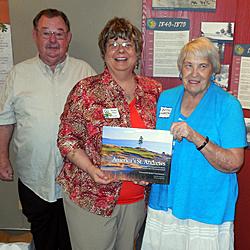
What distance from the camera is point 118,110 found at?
178cm

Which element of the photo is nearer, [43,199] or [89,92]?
[89,92]

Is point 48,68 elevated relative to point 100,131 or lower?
elevated

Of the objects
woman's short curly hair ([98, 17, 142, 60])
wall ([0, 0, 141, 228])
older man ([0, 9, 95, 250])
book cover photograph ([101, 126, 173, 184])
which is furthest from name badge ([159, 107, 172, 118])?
wall ([0, 0, 141, 228])

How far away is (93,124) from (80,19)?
1069 mm

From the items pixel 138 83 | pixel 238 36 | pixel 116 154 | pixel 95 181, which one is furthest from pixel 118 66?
pixel 238 36

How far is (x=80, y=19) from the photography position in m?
2.53

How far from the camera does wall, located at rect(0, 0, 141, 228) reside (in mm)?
2484

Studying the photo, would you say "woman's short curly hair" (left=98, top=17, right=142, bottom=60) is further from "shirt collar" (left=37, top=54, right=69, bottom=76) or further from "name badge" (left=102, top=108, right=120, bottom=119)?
"shirt collar" (left=37, top=54, right=69, bottom=76)

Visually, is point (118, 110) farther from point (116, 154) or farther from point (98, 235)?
point (98, 235)

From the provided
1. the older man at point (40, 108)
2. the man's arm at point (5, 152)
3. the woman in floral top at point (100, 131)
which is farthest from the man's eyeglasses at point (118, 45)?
the man's arm at point (5, 152)

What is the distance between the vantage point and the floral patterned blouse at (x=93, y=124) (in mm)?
1784

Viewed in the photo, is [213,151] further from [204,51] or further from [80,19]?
[80,19]

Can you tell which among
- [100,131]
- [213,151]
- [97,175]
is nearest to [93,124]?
[100,131]

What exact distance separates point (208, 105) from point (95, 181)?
65 cm
